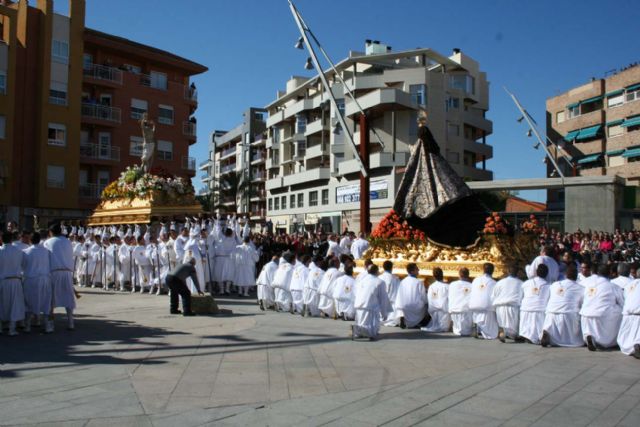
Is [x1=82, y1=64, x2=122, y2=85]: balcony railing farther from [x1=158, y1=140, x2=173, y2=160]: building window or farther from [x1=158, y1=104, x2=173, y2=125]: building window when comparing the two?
[x1=158, y1=140, x2=173, y2=160]: building window

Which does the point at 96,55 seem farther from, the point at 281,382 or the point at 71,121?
the point at 281,382

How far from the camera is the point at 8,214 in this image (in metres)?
35.5

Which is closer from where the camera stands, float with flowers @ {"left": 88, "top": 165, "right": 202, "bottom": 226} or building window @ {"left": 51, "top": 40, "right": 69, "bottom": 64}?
float with flowers @ {"left": 88, "top": 165, "right": 202, "bottom": 226}

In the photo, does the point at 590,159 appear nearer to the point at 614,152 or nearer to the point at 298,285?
the point at 614,152

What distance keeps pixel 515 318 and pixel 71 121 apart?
34.8m

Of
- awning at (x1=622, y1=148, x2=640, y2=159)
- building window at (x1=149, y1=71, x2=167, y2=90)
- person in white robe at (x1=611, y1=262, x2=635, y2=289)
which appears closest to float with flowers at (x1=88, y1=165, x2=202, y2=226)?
person in white robe at (x1=611, y1=262, x2=635, y2=289)

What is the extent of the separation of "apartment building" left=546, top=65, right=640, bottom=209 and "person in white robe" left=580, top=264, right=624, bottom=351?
3761cm

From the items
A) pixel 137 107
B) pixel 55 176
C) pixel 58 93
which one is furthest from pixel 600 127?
pixel 55 176

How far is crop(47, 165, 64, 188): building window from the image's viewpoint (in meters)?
37.2

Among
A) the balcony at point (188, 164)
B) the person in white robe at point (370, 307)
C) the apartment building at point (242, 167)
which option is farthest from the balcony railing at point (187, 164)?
the person in white robe at point (370, 307)

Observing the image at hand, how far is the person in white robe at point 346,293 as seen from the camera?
12414mm

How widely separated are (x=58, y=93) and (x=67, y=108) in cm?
107

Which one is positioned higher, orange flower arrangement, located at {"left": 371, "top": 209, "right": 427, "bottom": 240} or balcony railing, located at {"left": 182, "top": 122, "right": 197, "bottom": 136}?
balcony railing, located at {"left": 182, "top": 122, "right": 197, "bottom": 136}

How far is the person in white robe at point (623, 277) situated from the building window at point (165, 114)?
123ft
